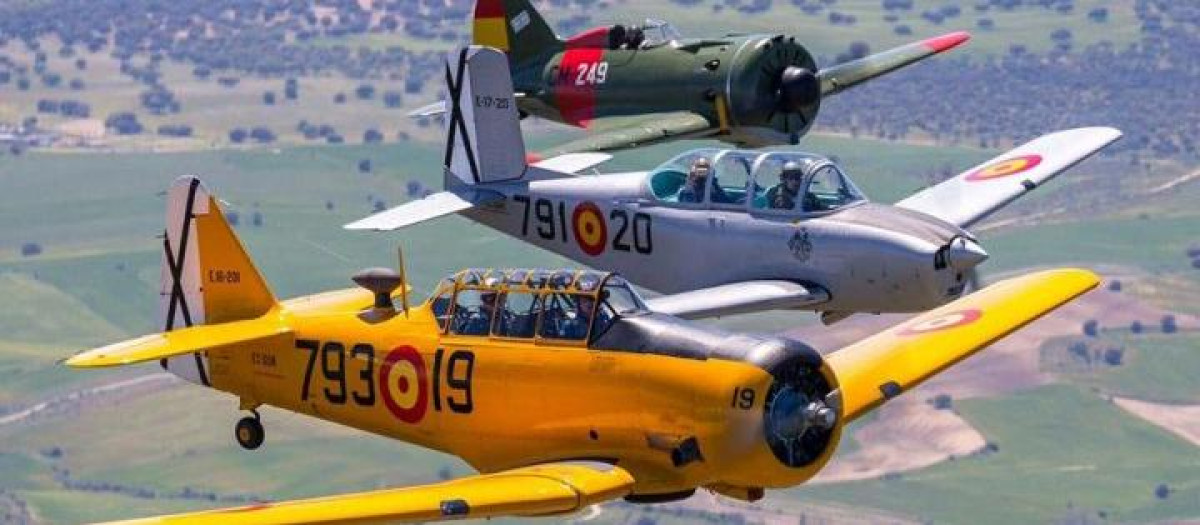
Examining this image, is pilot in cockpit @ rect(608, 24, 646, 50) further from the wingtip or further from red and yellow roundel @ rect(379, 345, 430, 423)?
red and yellow roundel @ rect(379, 345, 430, 423)

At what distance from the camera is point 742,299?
143ft

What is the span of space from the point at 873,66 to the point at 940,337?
87.2 feet

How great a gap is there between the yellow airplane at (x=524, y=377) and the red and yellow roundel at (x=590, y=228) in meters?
8.58

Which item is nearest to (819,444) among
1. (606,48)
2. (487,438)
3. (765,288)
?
(487,438)

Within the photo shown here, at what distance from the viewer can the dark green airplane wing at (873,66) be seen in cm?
6347

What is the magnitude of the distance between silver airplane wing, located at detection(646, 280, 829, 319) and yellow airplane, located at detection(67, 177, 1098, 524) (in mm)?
4767

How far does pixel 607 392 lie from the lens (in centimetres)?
3375

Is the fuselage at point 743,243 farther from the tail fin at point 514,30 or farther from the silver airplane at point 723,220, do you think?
the tail fin at point 514,30

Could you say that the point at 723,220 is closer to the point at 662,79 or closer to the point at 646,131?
the point at 646,131

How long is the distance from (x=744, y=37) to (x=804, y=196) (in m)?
17.9

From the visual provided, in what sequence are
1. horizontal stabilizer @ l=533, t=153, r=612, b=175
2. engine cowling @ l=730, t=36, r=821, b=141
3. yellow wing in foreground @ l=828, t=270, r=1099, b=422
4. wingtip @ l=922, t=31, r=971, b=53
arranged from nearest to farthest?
yellow wing in foreground @ l=828, t=270, r=1099, b=422
horizontal stabilizer @ l=533, t=153, r=612, b=175
engine cowling @ l=730, t=36, r=821, b=141
wingtip @ l=922, t=31, r=971, b=53

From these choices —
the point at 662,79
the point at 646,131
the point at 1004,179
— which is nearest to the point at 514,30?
the point at 662,79

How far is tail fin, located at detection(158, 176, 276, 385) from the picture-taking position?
3900 centimetres

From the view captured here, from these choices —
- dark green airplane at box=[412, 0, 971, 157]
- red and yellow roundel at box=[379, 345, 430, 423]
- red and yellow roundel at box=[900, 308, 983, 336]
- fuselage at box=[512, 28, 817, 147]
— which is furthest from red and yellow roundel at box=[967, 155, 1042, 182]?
red and yellow roundel at box=[379, 345, 430, 423]
